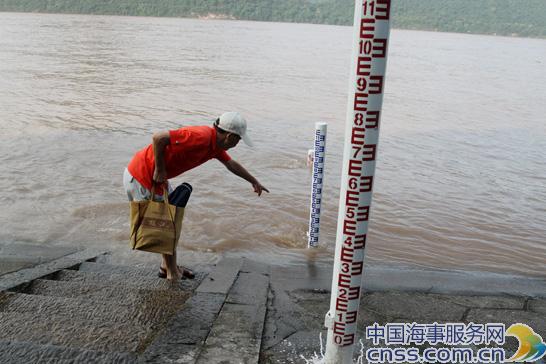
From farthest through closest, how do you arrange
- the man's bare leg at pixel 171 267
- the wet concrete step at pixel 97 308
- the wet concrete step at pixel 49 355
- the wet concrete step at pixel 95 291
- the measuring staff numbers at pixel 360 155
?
the man's bare leg at pixel 171 267
the wet concrete step at pixel 95 291
the wet concrete step at pixel 97 308
the wet concrete step at pixel 49 355
the measuring staff numbers at pixel 360 155

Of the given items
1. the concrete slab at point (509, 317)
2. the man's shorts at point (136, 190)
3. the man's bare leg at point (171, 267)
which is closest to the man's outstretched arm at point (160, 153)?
the man's shorts at point (136, 190)

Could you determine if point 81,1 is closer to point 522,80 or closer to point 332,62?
point 332,62

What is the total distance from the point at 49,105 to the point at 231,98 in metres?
5.90

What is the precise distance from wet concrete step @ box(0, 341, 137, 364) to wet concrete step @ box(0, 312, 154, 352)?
140 millimetres

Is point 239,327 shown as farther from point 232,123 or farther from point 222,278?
point 232,123

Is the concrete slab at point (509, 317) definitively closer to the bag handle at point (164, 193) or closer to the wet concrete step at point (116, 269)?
the bag handle at point (164, 193)

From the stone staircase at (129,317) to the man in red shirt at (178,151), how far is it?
78 centimetres

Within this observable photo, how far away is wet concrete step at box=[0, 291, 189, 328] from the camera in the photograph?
9.80ft

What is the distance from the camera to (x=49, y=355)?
7.89 feet

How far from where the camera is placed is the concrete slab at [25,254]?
4074 mm

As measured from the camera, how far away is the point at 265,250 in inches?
222

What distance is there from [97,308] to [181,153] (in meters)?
1.20

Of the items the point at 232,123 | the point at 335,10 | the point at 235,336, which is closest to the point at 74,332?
the point at 235,336

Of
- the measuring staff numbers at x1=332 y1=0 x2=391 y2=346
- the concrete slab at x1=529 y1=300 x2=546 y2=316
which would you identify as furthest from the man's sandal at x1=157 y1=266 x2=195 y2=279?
the concrete slab at x1=529 y1=300 x2=546 y2=316
